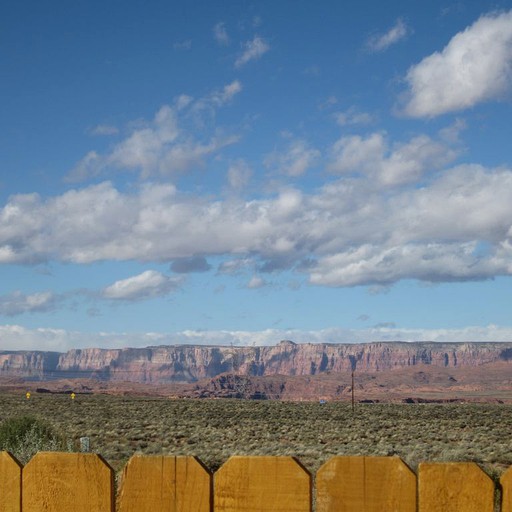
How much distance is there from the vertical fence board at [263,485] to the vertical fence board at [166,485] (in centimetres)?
6

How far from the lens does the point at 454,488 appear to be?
235 cm

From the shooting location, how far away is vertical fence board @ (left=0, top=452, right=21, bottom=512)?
A: 2.64 meters

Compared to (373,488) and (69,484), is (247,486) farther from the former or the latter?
(69,484)

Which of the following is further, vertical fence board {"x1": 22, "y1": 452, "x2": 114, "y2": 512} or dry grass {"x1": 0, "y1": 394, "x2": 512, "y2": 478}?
dry grass {"x1": 0, "y1": 394, "x2": 512, "y2": 478}

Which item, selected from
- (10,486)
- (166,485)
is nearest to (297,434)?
(10,486)

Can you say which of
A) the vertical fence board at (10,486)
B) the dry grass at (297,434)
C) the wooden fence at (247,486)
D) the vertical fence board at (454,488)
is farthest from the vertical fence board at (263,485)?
the dry grass at (297,434)

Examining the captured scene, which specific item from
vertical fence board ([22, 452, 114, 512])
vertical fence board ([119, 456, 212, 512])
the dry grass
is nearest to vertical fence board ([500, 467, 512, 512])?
vertical fence board ([119, 456, 212, 512])

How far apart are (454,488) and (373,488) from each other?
0.80 feet

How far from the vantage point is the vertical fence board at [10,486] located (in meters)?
2.64

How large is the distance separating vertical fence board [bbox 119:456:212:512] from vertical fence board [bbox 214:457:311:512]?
0.19 feet

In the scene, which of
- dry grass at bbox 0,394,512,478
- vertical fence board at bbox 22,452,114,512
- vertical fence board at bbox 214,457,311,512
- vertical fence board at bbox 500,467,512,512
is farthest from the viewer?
dry grass at bbox 0,394,512,478

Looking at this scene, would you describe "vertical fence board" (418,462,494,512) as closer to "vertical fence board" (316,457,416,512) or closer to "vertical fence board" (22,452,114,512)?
"vertical fence board" (316,457,416,512)

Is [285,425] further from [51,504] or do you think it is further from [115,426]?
[51,504]

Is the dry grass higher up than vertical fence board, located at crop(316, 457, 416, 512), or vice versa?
vertical fence board, located at crop(316, 457, 416, 512)
